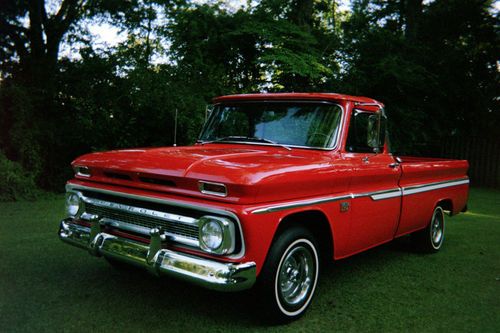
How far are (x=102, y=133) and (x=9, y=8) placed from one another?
3653 millimetres

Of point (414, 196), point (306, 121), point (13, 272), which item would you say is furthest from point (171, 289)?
point (414, 196)

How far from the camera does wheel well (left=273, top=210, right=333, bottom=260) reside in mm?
3520

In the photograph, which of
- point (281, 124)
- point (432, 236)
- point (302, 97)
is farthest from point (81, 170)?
point (432, 236)

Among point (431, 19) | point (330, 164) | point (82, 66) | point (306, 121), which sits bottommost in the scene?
point (330, 164)

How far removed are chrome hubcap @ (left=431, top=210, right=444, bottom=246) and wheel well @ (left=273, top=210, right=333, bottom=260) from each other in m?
2.71

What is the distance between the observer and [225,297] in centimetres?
395

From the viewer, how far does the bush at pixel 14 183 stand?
27.9ft

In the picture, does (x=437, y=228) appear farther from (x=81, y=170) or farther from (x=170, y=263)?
(x=81, y=170)

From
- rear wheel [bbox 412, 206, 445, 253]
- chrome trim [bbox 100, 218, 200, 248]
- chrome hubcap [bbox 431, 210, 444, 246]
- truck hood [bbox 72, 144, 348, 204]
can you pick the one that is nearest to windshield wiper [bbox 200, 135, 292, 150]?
truck hood [bbox 72, 144, 348, 204]

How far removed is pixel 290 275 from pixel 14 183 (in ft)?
23.1

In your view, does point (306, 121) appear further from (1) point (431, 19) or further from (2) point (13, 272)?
(1) point (431, 19)

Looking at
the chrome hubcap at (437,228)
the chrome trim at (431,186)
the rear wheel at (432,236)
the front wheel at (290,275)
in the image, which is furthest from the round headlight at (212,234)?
the chrome hubcap at (437,228)

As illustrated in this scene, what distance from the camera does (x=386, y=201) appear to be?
15.0 feet

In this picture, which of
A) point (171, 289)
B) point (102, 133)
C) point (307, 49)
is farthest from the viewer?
point (307, 49)
